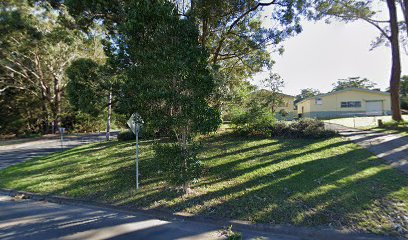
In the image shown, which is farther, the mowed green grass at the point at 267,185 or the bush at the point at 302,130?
the bush at the point at 302,130

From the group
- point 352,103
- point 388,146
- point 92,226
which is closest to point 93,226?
point 92,226

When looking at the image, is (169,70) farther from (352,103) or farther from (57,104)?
(352,103)

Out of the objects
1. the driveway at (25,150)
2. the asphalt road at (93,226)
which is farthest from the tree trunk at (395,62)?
the driveway at (25,150)

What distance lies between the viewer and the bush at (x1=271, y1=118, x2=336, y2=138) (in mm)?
12125

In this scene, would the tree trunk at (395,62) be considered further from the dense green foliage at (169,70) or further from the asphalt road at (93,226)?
the asphalt road at (93,226)

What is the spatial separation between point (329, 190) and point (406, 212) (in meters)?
1.42

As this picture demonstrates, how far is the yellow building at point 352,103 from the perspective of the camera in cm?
3428

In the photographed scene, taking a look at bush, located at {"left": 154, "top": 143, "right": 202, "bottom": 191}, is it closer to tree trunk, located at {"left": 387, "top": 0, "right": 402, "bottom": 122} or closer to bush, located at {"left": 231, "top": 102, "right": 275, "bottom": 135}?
bush, located at {"left": 231, "top": 102, "right": 275, "bottom": 135}

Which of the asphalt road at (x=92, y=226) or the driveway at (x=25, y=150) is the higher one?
the driveway at (x=25, y=150)

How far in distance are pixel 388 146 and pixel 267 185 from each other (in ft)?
22.9

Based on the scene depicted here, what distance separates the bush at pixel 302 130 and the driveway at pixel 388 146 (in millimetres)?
1165

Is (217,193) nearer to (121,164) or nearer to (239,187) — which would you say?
(239,187)

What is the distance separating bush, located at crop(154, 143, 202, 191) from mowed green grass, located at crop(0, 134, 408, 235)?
48 centimetres

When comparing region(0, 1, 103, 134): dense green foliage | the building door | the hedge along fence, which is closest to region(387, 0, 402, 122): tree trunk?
the hedge along fence
